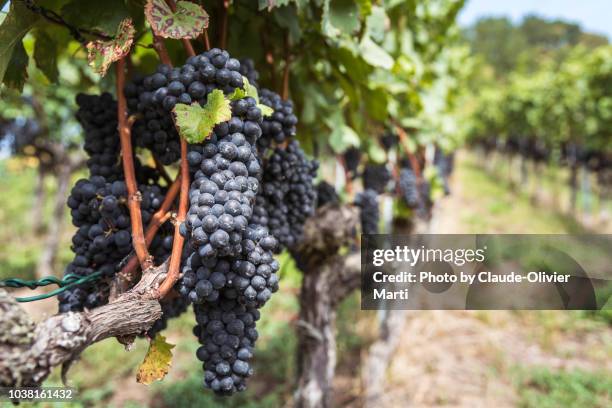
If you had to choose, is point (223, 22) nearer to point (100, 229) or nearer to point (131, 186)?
point (131, 186)

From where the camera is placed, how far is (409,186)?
3.89 m

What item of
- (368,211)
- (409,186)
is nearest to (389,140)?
→ (409,186)

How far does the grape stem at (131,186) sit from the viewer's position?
1174mm

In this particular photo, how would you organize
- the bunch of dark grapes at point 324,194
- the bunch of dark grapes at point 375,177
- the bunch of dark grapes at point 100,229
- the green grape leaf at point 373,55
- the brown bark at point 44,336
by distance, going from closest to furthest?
1. the brown bark at point 44,336
2. the bunch of dark grapes at point 100,229
3. the green grape leaf at point 373,55
4. the bunch of dark grapes at point 324,194
5. the bunch of dark grapes at point 375,177

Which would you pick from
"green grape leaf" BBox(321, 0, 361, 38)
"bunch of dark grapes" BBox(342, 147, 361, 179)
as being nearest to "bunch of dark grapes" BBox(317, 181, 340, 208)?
"bunch of dark grapes" BBox(342, 147, 361, 179)

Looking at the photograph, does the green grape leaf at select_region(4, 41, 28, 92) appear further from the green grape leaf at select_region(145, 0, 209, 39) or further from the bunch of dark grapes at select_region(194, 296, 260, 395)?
the bunch of dark grapes at select_region(194, 296, 260, 395)

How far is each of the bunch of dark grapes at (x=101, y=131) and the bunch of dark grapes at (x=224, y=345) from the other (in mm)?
511

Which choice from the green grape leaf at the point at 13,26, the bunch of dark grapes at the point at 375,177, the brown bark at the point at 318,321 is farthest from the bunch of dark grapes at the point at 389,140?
the green grape leaf at the point at 13,26

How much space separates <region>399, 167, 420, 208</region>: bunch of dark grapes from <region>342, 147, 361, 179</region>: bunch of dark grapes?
731 millimetres

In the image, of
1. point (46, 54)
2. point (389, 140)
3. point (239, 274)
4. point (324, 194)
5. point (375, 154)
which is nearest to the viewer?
point (239, 274)

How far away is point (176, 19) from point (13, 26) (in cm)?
47

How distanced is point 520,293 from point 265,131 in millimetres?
5719

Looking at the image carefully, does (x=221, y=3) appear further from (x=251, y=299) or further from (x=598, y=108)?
(x=598, y=108)

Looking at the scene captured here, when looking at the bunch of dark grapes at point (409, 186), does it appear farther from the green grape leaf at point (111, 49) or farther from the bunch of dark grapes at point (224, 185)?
the green grape leaf at point (111, 49)
